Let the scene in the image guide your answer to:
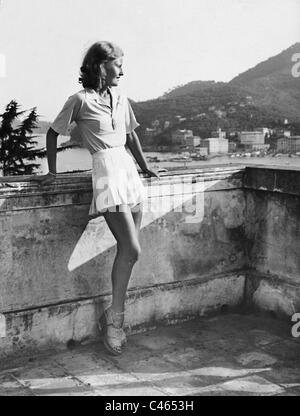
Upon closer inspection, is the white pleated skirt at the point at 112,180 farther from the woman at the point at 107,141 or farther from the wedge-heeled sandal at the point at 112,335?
the wedge-heeled sandal at the point at 112,335

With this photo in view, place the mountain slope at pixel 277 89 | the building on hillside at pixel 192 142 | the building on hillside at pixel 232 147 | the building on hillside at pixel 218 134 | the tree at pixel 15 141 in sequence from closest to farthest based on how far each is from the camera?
the building on hillside at pixel 232 147 < the building on hillside at pixel 192 142 < the building on hillside at pixel 218 134 < the mountain slope at pixel 277 89 < the tree at pixel 15 141

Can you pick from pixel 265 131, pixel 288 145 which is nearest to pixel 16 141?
pixel 265 131

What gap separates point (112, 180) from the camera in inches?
143

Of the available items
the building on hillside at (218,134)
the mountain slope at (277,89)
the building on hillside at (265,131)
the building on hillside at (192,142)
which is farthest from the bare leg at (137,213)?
the mountain slope at (277,89)

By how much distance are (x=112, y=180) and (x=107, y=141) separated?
242 millimetres

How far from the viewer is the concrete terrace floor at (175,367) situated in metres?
3.33

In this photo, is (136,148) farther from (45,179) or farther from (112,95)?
(45,179)

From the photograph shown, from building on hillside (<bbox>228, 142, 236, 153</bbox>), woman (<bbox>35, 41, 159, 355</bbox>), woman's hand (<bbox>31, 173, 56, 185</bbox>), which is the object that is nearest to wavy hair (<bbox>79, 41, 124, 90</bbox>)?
woman (<bbox>35, 41, 159, 355</bbox>)

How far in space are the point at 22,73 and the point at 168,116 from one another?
2024 centimetres

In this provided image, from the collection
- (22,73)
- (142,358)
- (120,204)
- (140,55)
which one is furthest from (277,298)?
(22,73)

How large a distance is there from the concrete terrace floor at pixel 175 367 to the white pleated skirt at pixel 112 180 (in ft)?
3.20

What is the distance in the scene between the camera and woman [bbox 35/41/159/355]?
3609mm

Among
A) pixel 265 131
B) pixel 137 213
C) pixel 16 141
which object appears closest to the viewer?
pixel 137 213

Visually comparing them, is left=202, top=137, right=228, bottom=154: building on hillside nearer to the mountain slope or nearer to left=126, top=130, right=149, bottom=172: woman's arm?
the mountain slope
